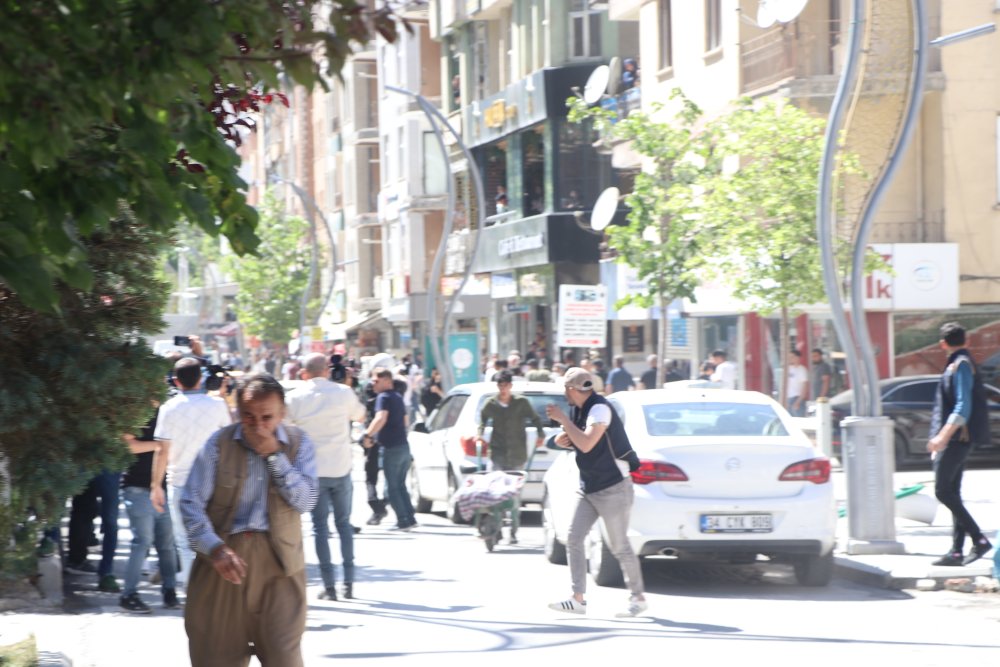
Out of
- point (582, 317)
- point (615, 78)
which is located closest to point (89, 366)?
point (582, 317)

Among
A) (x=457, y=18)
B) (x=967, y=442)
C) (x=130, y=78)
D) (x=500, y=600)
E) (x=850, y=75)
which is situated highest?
(x=457, y=18)

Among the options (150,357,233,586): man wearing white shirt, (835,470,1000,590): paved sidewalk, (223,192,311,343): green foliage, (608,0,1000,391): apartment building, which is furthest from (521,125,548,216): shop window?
(150,357,233,586): man wearing white shirt

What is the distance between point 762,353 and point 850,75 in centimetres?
2095

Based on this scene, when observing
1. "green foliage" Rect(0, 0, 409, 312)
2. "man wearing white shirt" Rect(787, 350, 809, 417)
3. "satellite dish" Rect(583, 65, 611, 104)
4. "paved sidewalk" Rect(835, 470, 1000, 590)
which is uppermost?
"satellite dish" Rect(583, 65, 611, 104)

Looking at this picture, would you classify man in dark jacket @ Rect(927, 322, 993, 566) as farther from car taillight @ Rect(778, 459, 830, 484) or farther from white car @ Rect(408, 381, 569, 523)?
white car @ Rect(408, 381, 569, 523)

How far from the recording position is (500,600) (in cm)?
1273

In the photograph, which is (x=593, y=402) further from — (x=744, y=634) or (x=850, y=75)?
(x=850, y=75)

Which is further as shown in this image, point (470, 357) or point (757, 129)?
point (470, 357)

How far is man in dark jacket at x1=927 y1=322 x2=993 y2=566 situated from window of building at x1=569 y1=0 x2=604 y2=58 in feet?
111

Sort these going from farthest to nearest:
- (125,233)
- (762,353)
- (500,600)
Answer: (762,353) → (500,600) → (125,233)

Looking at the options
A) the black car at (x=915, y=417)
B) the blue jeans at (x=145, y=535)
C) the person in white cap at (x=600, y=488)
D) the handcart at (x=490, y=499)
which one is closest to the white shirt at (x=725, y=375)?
the black car at (x=915, y=417)

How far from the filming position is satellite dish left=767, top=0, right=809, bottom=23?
26.9 m

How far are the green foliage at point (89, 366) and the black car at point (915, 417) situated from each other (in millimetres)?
17205

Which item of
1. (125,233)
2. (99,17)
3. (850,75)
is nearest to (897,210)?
(850,75)
